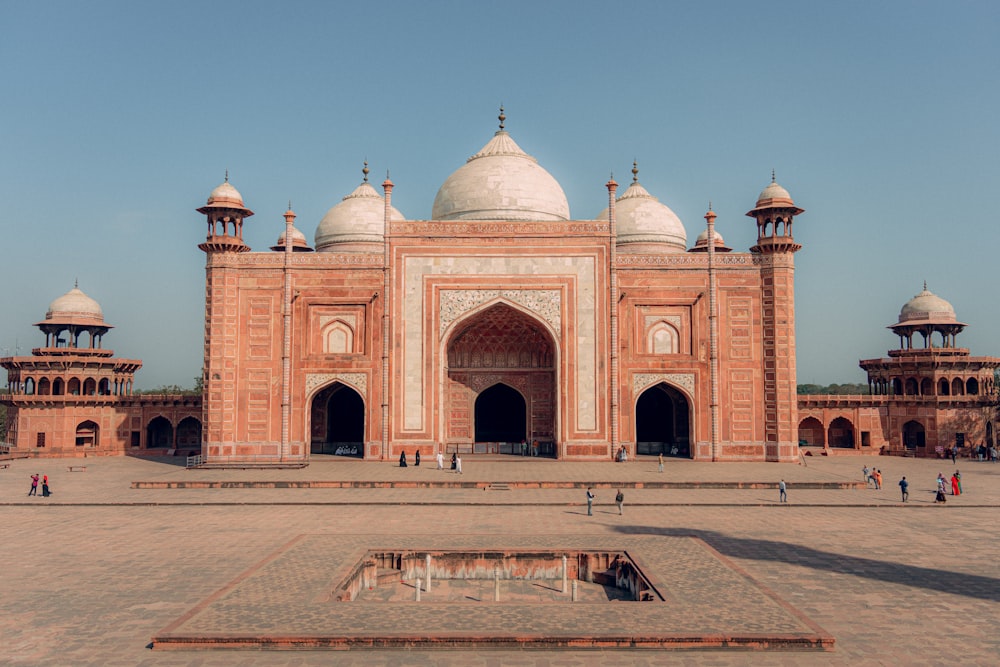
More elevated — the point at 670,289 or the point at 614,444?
the point at 670,289

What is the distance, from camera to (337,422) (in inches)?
1129

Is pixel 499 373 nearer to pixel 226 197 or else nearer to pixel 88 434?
pixel 226 197

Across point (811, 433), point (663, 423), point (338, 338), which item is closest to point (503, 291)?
point (338, 338)

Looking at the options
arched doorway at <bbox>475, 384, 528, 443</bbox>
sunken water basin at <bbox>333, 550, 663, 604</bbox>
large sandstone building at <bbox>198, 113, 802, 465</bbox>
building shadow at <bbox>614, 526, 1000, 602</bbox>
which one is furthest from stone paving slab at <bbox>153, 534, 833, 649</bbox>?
arched doorway at <bbox>475, 384, 528, 443</bbox>

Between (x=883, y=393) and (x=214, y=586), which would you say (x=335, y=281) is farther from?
(x=883, y=393)

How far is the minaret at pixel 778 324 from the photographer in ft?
81.6

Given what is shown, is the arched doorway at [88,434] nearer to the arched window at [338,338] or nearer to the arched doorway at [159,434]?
the arched doorway at [159,434]

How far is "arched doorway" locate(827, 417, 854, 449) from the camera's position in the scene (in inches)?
1232

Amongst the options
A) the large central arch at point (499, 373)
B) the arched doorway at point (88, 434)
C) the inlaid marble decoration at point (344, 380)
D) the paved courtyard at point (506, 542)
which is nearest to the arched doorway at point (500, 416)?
the large central arch at point (499, 373)

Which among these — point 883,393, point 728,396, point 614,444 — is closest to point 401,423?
point 614,444

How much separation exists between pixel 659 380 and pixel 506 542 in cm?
1422

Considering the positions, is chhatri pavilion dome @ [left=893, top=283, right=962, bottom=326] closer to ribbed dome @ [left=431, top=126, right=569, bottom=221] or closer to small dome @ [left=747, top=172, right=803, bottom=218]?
small dome @ [left=747, top=172, right=803, bottom=218]

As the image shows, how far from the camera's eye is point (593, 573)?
454 inches

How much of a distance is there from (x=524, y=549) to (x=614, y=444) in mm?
13611
